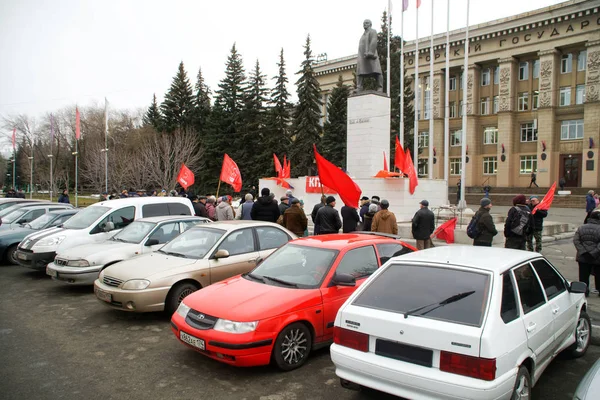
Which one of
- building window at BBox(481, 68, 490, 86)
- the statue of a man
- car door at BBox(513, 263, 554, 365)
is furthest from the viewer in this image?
building window at BBox(481, 68, 490, 86)

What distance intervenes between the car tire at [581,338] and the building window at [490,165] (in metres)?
51.0

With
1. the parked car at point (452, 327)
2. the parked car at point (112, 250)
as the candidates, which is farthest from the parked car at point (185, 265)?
the parked car at point (452, 327)

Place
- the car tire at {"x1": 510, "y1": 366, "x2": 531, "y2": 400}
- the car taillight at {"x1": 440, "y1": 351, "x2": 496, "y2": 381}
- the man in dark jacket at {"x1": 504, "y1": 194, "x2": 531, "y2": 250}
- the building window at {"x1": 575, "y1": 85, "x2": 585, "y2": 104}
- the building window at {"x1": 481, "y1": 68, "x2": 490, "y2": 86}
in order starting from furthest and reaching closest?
the building window at {"x1": 481, "y1": 68, "x2": 490, "y2": 86} < the building window at {"x1": 575, "y1": 85, "x2": 585, "y2": 104} < the man in dark jacket at {"x1": 504, "y1": 194, "x2": 531, "y2": 250} < the car tire at {"x1": 510, "y1": 366, "x2": 531, "y2": 400} < the car taillight at {"x1": 440, "y1": 351, "x2": 496, "y2": 381}

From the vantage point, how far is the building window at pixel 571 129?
151 feet

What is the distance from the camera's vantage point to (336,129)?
44344 mm

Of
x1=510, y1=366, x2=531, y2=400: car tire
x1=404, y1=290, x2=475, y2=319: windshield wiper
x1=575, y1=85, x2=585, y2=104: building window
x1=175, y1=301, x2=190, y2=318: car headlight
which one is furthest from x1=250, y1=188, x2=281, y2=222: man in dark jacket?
x1=575, y1=85, x2=585, y2=104: building window

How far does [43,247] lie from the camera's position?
32.9ft

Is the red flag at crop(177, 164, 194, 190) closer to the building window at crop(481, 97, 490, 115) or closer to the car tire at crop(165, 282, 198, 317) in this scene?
the car tire at crop(165, 282, 198, 317)

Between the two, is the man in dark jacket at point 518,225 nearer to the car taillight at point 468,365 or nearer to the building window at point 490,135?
the car taillight at point 468,365

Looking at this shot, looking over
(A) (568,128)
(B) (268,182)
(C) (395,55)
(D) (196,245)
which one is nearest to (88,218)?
(D) (196,245)

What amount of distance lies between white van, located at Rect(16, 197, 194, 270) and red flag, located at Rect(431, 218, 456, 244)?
26.5 ft

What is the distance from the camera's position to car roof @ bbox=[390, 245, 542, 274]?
3.97m

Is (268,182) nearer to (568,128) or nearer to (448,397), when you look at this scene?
(448,397)

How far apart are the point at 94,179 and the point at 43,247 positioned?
3246 centimetres
